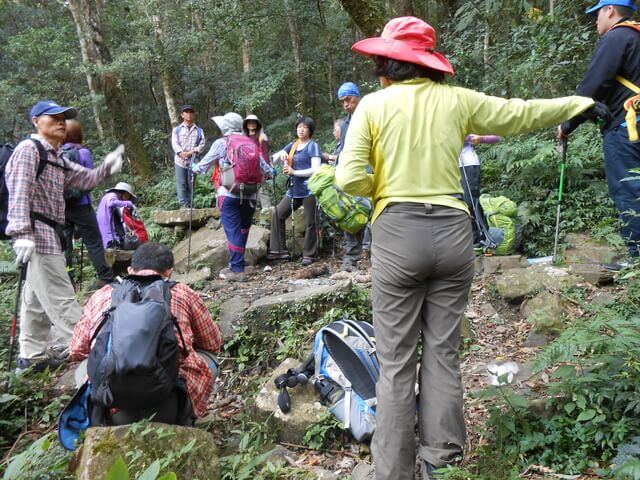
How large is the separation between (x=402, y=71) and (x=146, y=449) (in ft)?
7.85

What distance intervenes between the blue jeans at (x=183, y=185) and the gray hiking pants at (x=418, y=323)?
862cm

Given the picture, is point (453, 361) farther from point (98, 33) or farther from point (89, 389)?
point (98, 33)

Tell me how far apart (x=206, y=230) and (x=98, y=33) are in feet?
28.1

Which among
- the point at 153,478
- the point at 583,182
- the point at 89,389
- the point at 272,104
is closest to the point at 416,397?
the point at 153,478

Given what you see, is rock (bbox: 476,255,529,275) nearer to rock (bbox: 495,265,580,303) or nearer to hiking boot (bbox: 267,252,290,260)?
rock (bbox: 495,265,580,303)

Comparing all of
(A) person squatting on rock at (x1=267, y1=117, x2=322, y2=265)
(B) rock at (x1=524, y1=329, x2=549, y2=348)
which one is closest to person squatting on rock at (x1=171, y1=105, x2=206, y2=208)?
(A) person squatting on rock at (x1=267, y1=117, x2=322, y2=265)

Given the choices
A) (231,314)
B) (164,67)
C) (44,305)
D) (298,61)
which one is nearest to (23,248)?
(44,305)

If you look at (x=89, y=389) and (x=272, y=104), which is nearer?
(x=89, y=389)

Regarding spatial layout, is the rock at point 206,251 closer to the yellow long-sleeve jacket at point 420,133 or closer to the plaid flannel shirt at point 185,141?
the plaid flannel shirt at point 185,141

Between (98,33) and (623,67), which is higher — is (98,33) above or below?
above

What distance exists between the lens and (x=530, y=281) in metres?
4.78

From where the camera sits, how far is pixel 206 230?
899 centimetres

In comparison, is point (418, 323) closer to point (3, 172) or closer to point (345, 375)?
point (345, 375)

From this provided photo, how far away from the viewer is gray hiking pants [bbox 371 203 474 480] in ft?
7.77
